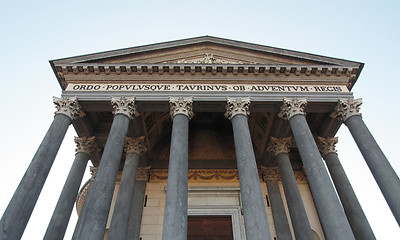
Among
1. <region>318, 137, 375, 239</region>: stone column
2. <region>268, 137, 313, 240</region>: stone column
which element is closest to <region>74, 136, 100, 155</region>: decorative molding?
<region>268, 137, 313, 240</region>: stone column

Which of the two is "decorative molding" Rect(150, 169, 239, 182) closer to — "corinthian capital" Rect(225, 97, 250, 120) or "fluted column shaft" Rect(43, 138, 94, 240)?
"fluted column shaft" Rect(43, 138, 94, 240)

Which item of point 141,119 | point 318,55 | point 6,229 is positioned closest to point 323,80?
point 318,55

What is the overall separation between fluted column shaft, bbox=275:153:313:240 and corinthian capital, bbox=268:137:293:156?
0.38m

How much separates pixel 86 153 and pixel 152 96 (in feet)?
16.8

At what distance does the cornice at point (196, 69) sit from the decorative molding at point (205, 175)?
6.48m

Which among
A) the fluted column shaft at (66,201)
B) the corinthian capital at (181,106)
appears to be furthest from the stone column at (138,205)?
the corinthian capital at (181,106)

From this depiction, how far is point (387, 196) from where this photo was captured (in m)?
10.8

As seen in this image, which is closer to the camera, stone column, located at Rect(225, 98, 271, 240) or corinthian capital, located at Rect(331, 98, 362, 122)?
stone column, located at Rect(225, 98, 271, 240)

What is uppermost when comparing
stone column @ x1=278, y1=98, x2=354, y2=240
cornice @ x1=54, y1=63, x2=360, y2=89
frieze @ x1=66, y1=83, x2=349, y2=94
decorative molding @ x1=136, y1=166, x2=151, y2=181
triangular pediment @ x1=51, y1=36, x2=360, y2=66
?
triangular pediment @ x1=51, y1=36, x2=360, y2=66

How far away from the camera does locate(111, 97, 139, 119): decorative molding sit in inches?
526

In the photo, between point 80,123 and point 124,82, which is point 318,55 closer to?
point 124,82

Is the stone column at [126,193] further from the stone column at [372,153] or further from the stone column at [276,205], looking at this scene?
the stone column at [372,153]

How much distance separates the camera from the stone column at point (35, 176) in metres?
9.57

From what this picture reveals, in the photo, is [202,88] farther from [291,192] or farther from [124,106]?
[291,192]
